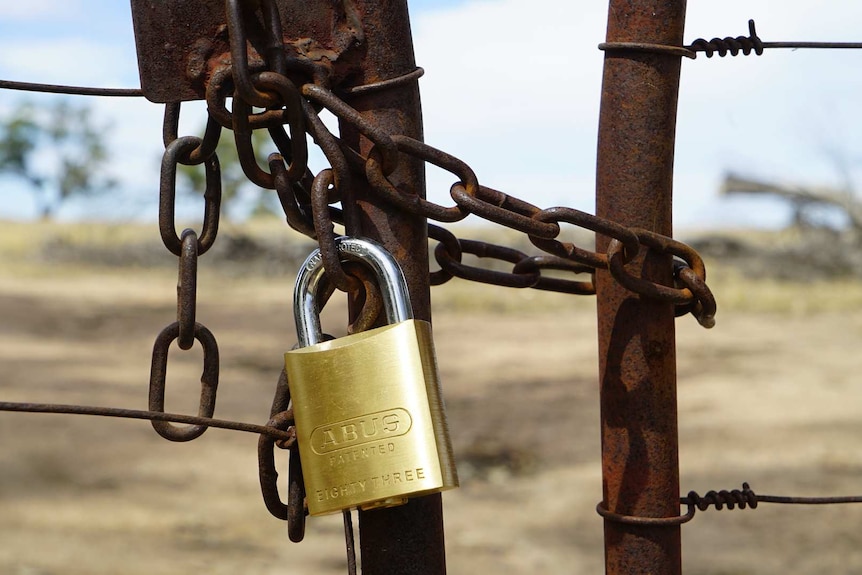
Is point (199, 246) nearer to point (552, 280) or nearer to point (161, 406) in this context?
point (161, 406)

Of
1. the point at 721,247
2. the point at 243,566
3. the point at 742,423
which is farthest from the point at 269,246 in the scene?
the point at 243,566

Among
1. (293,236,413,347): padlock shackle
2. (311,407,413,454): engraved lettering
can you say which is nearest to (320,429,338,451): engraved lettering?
(311,407,413,454): engraved lettering

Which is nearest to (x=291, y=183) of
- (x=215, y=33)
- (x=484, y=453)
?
(x=215, y=33)

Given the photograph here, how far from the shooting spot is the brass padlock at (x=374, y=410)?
0.85 m

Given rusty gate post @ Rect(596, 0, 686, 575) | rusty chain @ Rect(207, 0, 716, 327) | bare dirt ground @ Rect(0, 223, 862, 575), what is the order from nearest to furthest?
rusty chain @ Rect(207, 0, 716, 327) < rusty gate post @ Rect(596, 0, 686, 575) < bare dirt ground @ Rect(0, 223, 862, 575)

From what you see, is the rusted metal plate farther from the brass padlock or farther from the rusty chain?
the brass padlock

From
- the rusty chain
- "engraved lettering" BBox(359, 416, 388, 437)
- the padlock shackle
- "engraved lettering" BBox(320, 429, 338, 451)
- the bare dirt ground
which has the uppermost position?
the rusty chain

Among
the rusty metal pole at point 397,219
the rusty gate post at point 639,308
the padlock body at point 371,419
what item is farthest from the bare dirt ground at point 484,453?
the padlock body at point 371,419

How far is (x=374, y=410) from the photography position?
865 millimetres

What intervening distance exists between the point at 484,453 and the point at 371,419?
505 centimetres

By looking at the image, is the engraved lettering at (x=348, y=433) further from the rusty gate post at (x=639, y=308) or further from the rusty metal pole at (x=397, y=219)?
the rusty gate post at (x=639, y=308)

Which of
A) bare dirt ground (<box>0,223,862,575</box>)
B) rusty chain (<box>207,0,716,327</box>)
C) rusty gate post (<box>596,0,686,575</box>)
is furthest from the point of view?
bare dirt ground (<box>0,223,862,575</box>)

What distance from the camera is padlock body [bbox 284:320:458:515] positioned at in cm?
85

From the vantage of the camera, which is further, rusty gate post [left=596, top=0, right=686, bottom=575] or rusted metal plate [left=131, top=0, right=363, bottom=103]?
rusty gate post [left=596, top=0, right=686, bottom=575]
